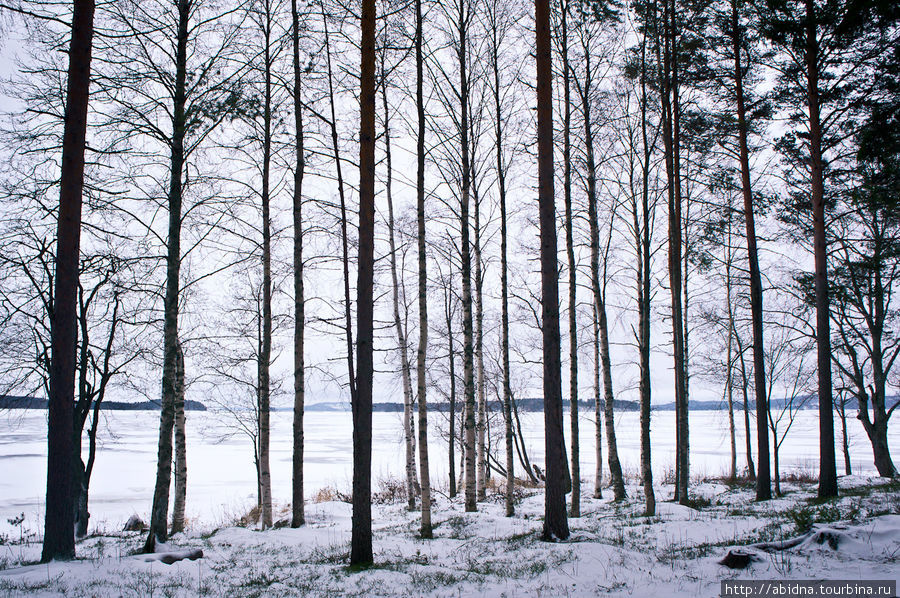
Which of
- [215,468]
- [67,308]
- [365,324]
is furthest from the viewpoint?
Result: [215,468]

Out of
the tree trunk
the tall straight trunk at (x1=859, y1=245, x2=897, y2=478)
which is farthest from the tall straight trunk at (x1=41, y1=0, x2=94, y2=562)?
the tree trunk

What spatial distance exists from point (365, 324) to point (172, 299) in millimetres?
4350

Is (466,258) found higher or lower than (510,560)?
higher

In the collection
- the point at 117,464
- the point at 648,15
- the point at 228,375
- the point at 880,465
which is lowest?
the point at 117,464

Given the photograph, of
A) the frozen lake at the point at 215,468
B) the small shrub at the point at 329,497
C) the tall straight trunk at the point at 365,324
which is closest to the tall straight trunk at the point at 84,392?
the frozen lake at the point at 215,468

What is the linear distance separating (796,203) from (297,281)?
13.7 meters

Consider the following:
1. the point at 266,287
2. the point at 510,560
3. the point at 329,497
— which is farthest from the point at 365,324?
the point at 329,497

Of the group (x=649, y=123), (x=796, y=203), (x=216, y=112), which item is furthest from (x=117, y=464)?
(x=796, y=203)

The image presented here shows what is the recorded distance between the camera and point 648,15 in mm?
13328

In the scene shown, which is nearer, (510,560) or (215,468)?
(510,560)

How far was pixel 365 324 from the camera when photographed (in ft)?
26.1

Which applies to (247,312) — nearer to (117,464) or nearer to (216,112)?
(216,112)

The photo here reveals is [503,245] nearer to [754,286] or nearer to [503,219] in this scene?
[503,219]

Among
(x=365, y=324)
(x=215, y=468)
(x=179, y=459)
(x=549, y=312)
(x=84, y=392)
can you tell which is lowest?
(x=215, y=468)
